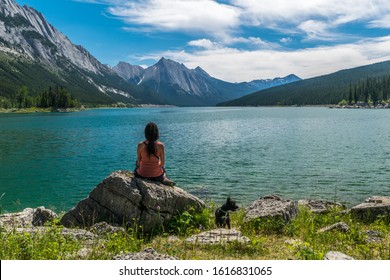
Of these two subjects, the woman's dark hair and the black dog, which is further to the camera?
the black dog

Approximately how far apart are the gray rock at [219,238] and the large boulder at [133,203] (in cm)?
157

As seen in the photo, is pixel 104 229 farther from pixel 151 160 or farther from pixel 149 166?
pixel 151 160

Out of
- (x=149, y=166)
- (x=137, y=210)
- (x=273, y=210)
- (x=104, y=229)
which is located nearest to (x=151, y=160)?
(x=149, y=166)

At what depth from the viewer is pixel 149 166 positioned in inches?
482

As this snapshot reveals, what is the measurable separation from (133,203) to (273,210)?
5.06 m

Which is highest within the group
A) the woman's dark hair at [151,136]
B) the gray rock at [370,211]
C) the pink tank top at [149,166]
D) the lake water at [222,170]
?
the woman's dark hair at [151,136]

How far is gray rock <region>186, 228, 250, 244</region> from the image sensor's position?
9.72m

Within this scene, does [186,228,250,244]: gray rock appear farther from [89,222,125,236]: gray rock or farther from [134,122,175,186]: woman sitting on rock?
[134,122,175,186]: woman sitting on rock

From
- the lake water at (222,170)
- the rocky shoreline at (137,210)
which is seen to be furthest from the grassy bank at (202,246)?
the lake water at (222,170)

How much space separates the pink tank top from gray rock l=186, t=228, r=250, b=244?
2.93 metres

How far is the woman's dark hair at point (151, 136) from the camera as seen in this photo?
1149cm

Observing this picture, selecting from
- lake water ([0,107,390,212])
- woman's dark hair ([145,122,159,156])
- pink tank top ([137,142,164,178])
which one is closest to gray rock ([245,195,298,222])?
pink tank top ([137,142,164,178])

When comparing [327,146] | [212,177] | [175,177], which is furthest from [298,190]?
[327,146]

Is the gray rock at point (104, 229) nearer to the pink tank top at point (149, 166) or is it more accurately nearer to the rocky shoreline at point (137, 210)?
the rocky shoreline at point (137, 210)
